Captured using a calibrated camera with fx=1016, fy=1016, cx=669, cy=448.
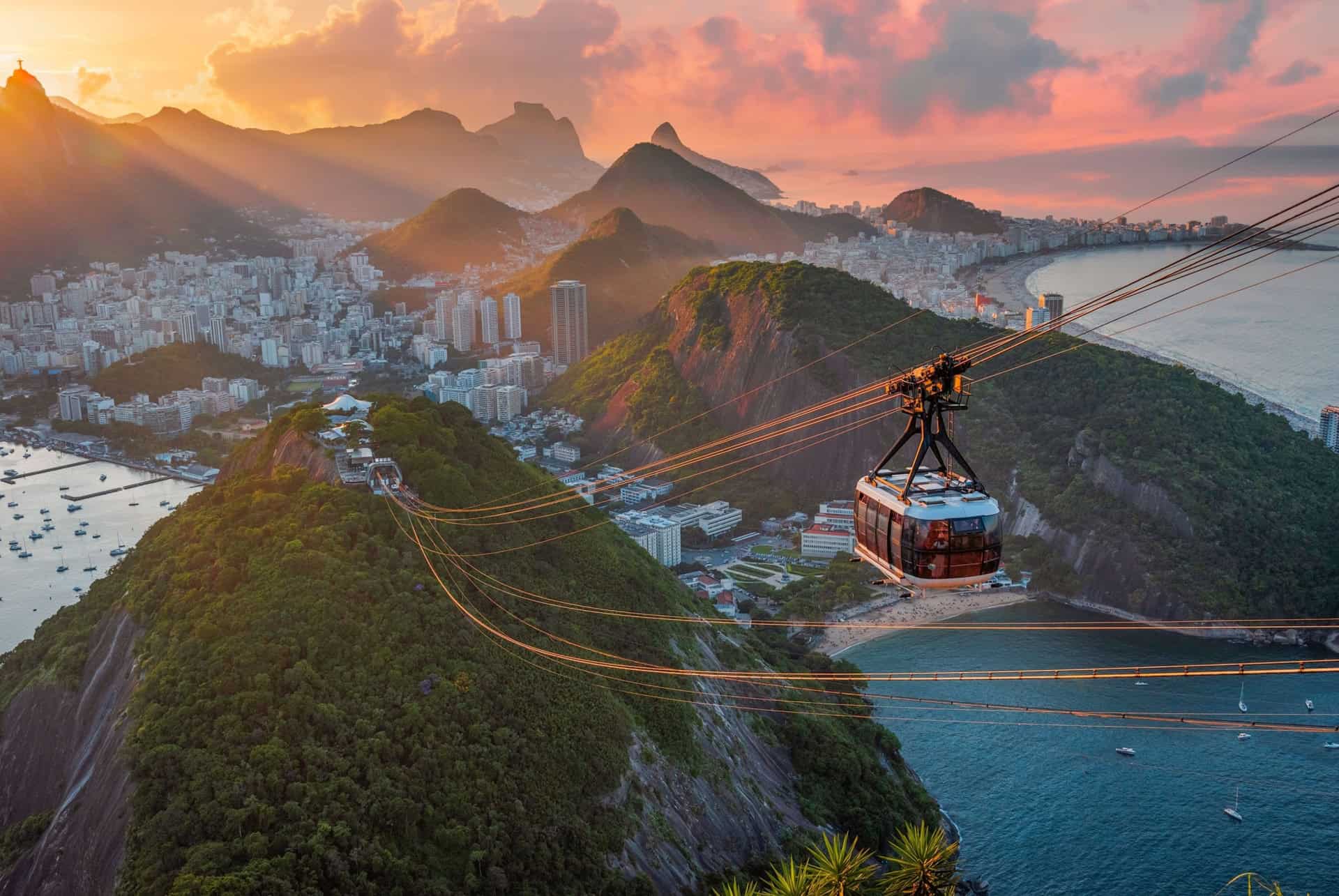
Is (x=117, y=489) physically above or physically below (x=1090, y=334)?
below

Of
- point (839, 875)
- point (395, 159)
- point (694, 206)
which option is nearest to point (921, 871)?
point (839, 875)

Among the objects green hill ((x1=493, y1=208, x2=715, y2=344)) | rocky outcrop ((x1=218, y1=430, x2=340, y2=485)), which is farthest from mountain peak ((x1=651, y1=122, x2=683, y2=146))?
rocky outcrop ((x1=218, y1=430, x2=340, y2=485))

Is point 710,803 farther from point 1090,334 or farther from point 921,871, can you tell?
point 1090,334

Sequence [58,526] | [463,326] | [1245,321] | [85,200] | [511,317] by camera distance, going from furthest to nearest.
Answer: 1. [85,200]
2. [463,326]
3. [511,317]
4. [1245,321]
5. [58,526]

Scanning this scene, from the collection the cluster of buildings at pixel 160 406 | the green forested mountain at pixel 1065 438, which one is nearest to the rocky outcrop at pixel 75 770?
the green forested mountain at pixel 1065 438

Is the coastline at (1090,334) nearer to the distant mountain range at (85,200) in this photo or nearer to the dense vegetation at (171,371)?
the dense vegetation at (171,371)
